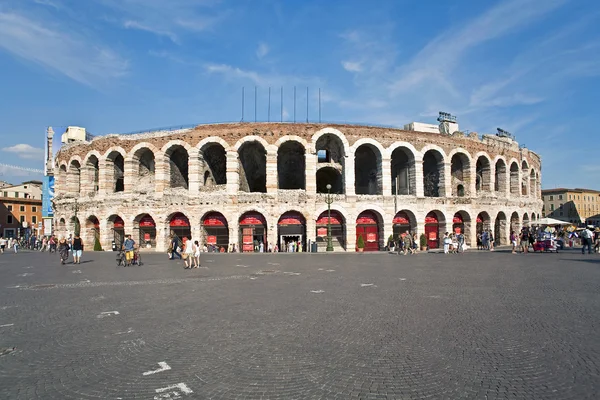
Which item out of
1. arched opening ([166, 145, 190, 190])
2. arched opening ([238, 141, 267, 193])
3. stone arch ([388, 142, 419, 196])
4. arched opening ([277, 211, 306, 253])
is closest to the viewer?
arched opening ([277, 211, 306, 253])

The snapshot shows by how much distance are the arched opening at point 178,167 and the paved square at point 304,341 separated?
826 inches

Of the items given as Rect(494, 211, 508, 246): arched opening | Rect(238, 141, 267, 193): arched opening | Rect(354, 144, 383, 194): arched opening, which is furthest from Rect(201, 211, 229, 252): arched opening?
Rect(494, 211, 508, 246): arched opening

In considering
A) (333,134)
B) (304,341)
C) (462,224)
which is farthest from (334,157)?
(304,341)

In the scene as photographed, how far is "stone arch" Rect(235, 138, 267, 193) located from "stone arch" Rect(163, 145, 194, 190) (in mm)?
4421

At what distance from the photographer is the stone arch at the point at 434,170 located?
3234 centimetres

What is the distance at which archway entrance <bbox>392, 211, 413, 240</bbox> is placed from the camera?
31534 millimetres

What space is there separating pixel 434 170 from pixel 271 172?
15.8 m

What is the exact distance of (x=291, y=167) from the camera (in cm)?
3578

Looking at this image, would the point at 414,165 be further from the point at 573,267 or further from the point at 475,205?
the point at 573,267

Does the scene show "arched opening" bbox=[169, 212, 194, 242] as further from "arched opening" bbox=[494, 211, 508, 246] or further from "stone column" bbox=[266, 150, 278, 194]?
"arched opening" bbox=[494, 211, 508, 246]

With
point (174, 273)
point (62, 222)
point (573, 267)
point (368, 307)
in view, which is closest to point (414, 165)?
point (573, 267)

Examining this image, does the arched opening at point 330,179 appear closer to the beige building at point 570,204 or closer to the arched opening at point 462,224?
the arched opening at point 462,224

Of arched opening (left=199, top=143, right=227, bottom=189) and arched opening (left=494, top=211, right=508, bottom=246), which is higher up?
arched opening (left=199, top=143, right=227, bottom=189)

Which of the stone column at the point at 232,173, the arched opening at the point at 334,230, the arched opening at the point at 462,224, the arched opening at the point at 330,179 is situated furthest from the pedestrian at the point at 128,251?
the arched opening at the point at 462,224
